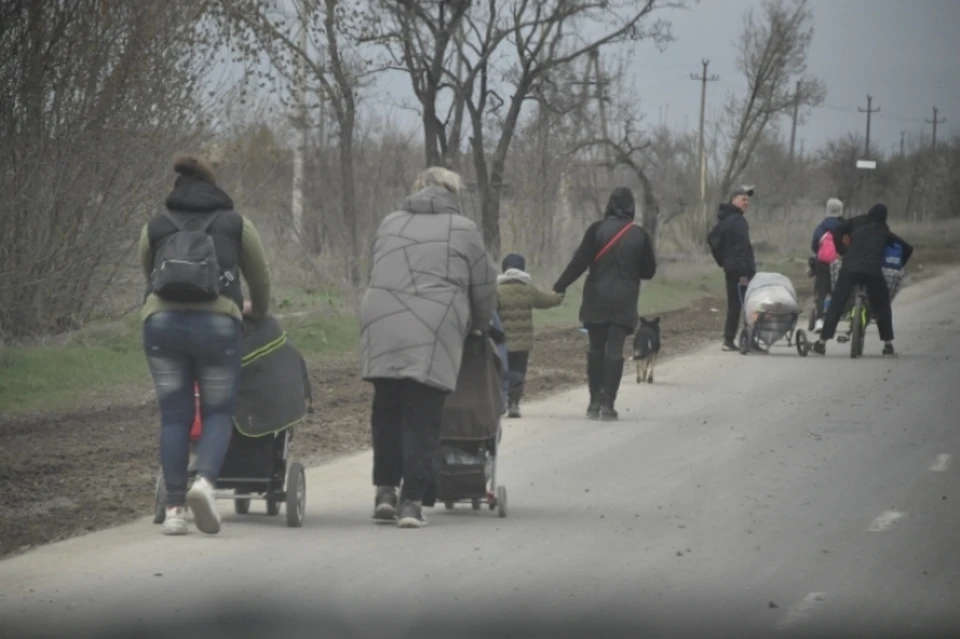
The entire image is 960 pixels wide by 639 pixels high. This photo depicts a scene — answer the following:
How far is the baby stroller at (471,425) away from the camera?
1088cm

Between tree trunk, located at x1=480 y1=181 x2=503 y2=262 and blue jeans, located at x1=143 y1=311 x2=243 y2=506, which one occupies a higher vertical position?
tree trunk, located at x1=480 y1=181 x2=503 y2=262

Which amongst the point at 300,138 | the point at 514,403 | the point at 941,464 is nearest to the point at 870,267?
the point at 514,403

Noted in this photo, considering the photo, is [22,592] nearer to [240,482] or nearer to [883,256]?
[240,482]

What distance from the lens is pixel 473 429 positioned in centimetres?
1087

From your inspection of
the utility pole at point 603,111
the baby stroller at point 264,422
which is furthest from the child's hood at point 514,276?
the utility pole at point 603,111

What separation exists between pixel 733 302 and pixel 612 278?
8.45m

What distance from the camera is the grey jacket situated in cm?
1031

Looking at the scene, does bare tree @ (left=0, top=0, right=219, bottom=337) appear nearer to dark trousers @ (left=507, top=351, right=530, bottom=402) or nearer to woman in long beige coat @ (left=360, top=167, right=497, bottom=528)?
dark trousers @ (left=507, top=351, right=530, bottom=402)

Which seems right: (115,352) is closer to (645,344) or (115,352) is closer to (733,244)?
(645,344)

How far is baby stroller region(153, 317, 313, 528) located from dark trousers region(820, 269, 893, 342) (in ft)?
46.1

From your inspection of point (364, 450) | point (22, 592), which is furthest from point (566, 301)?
point (22, 592)

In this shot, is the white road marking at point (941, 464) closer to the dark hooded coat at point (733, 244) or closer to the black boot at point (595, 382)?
the black boot at point (595, 382)

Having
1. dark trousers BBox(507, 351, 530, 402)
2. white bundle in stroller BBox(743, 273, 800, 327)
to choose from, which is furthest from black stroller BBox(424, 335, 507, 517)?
white bundle in stroller BBox(743, 273, 800, 327)

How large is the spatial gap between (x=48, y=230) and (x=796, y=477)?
10.5m
